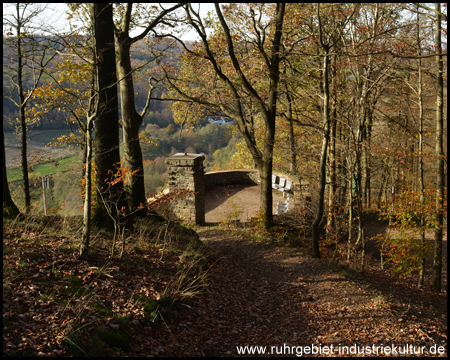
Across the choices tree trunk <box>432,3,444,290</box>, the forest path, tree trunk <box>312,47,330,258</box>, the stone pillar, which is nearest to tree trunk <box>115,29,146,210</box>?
the forest path

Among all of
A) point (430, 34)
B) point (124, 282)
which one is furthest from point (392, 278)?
point (124, 282)

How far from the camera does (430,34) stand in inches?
386

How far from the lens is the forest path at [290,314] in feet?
16.8

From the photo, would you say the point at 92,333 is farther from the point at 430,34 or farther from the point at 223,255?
the point at 430,34

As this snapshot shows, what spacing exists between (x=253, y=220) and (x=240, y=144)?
11.0 m

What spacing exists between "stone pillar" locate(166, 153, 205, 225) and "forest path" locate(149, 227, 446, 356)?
4.40m

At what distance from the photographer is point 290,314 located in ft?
20.8

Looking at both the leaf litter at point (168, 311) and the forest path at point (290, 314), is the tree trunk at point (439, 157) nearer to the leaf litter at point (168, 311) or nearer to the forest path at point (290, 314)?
the forest path at point (290, 314)

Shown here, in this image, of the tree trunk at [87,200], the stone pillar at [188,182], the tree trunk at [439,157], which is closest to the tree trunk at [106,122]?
the tree trunk at [87,200]

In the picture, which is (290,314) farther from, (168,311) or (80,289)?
(80,289)

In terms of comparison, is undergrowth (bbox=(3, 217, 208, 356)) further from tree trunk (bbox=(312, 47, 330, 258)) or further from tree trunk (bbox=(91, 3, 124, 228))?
tree trunk (bbox=(312, 47, 330, 258))

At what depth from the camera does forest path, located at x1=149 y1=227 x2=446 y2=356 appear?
5.12 meters

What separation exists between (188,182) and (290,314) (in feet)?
23.8

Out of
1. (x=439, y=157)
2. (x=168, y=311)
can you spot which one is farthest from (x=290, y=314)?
(x=439, y=157)
